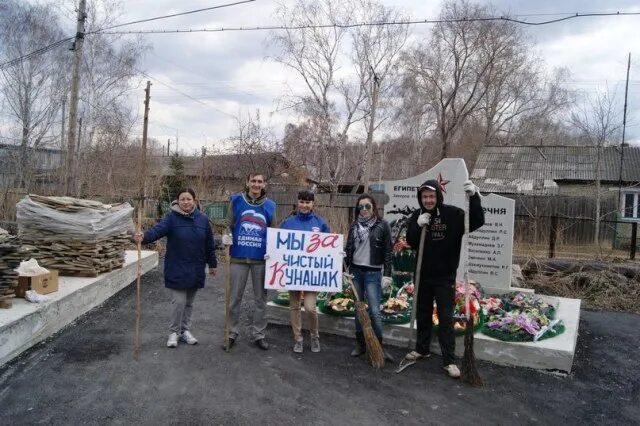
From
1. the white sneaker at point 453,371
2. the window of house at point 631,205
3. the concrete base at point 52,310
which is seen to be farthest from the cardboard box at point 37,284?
the window of house at point 631,205

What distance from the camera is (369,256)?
5281 mm

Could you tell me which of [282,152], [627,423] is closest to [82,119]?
[282,152]

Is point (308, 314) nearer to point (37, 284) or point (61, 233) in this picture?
point (37, 284)

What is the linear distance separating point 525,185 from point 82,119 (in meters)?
23.8

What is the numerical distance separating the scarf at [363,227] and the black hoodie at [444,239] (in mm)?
623

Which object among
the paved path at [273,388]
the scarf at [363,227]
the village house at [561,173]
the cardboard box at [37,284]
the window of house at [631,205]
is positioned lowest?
the paved path at [273,388]

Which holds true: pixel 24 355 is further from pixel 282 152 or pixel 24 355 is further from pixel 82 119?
pixel 82 119

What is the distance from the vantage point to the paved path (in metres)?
3.93

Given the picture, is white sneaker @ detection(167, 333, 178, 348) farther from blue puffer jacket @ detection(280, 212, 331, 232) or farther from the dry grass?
the dry grass

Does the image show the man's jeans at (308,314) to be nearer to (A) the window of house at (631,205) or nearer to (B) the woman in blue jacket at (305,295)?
(B) the woman in blue jacket at (305,295)

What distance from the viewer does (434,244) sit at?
5105mm

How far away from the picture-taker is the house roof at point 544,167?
2577 cm

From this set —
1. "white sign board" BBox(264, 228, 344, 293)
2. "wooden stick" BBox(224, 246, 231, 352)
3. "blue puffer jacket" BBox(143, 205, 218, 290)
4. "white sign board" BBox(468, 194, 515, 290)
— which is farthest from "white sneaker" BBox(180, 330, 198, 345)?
"white sign board" BBox(468, 194, 515, 290)

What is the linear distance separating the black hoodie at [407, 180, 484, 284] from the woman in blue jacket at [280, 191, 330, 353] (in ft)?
A: 4.18
